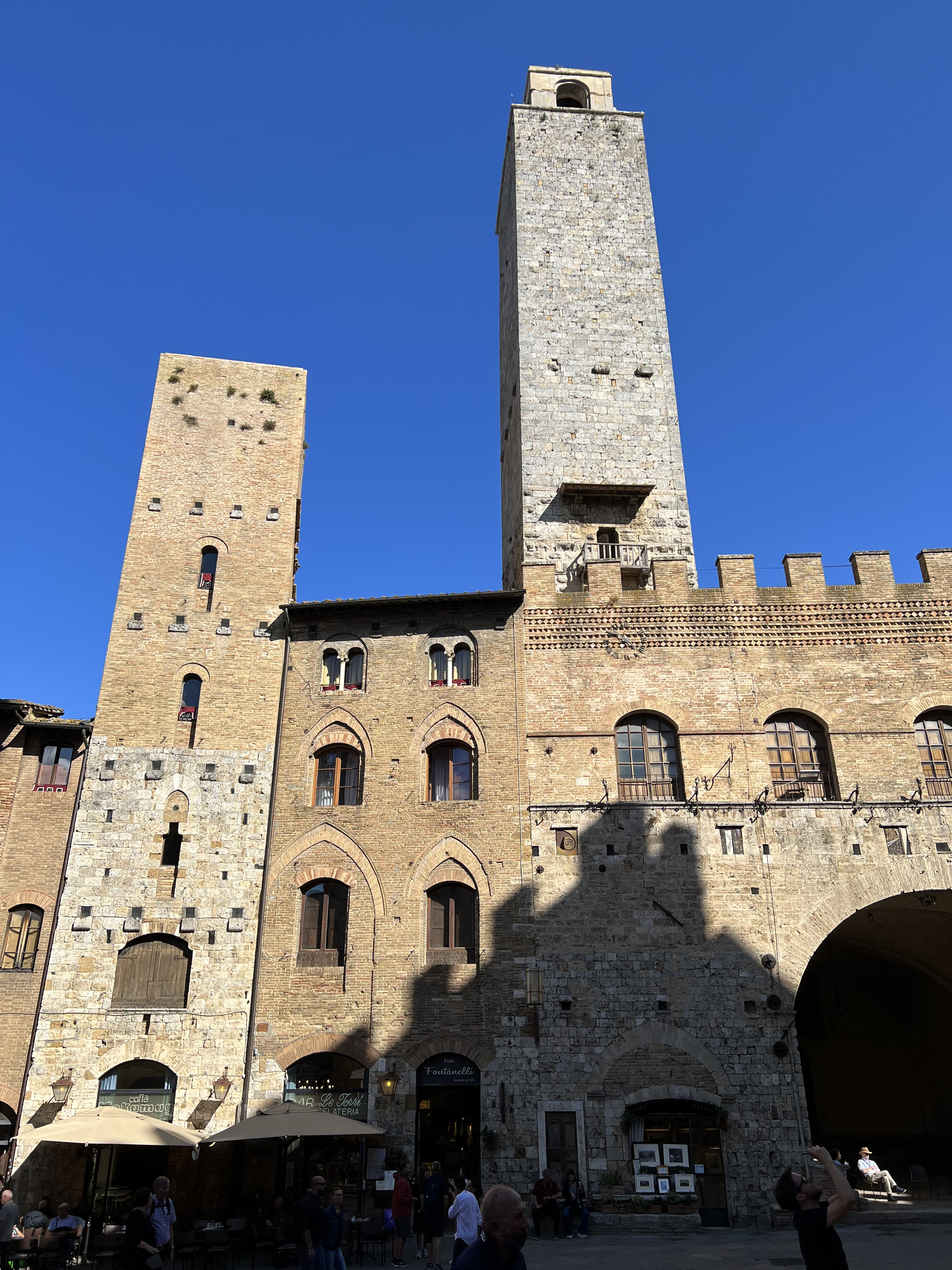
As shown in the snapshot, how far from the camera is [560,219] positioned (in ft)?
95.5

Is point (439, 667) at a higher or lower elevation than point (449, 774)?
higher

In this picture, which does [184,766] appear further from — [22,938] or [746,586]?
[746,586]

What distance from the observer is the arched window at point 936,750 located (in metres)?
19.9

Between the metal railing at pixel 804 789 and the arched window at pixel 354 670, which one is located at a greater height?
the arched window at pixel 354 670

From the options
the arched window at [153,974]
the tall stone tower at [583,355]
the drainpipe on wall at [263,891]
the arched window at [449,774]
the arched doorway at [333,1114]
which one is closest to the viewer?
the arched doorway at [333,1114]

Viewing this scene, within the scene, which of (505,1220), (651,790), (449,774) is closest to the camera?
(505,1220)

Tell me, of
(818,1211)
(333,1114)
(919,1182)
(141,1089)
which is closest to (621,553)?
(333,1114)

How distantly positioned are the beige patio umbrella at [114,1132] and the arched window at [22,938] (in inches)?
148

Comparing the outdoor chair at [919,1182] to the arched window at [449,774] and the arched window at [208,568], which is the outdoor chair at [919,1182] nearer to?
the arched window at [449,774]

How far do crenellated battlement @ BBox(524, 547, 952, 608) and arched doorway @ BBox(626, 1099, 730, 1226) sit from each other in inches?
405

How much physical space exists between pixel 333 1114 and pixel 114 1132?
3799mm

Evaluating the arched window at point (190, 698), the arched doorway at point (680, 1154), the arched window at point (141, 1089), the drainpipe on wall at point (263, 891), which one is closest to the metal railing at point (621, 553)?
the drainpipe on wall at point (263, 891)

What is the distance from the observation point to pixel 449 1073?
17.8m

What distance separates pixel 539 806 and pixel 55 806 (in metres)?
10.2
